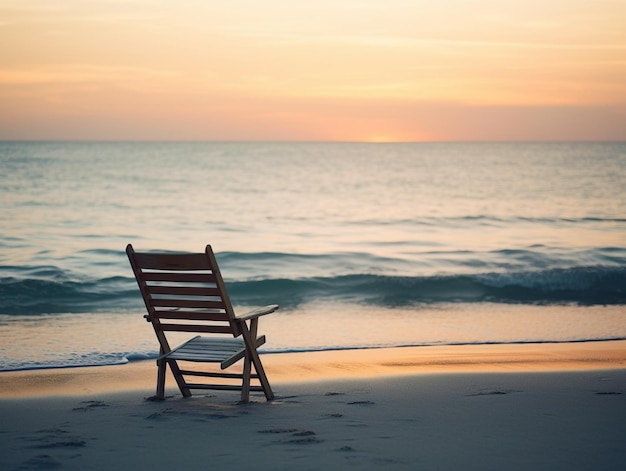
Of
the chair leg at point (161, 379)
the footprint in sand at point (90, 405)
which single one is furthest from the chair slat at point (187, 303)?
the footprint in sand at point (90, 405)

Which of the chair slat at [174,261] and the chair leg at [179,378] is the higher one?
the chair slat at [174,261]

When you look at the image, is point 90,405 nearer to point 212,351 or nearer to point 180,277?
point 212,351

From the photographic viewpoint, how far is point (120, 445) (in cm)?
459

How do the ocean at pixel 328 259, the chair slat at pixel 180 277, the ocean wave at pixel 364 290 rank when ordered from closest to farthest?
the chair slat at pixel 180 277
the ocean at pixel 328 259
the ocean wave at pixel 364 290

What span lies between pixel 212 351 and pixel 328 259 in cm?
1265

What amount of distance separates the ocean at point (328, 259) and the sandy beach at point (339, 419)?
4.68 ft

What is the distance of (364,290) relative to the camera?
14750 millimetres

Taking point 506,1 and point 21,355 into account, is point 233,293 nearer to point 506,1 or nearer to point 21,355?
point 21,355

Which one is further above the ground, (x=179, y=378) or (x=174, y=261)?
(x=174, y=261)

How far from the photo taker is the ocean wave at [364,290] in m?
13.1

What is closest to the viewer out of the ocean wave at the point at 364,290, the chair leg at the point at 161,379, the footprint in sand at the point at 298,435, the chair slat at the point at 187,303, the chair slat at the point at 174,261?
the footprint in sand at the point at 298,435

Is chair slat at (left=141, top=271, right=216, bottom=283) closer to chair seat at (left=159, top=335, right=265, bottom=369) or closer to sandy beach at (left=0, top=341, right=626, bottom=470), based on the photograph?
chair seat at (left=159, top=335, right=265, bottom=369)

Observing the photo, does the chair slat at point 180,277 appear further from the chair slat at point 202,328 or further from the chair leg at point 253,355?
the chair leg at point 253,355

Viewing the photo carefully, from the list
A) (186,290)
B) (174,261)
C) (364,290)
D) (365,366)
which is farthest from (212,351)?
(364,290)
